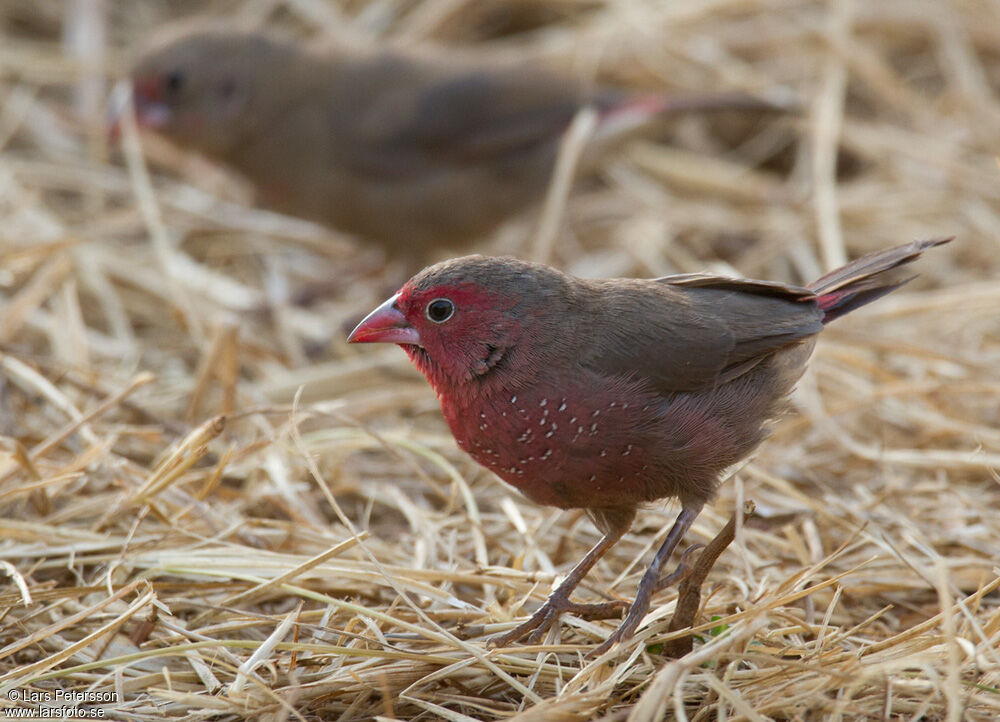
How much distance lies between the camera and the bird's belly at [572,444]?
2.73m

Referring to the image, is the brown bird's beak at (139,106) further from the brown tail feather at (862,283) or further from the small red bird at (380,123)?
the brown tail feather at (862,283)

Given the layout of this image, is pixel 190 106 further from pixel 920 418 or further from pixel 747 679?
pixel 747 679

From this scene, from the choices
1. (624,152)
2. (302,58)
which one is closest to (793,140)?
(624,152)

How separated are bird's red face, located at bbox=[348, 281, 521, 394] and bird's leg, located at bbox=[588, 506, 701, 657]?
0.60 m

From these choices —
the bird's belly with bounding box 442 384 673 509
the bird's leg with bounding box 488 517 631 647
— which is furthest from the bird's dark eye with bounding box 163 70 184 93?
the bird's leg with bounding box 488 517 631 647

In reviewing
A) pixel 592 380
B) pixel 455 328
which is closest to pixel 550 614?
pixel 592 380

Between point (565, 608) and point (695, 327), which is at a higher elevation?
point (695, 327)

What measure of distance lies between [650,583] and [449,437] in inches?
63.5

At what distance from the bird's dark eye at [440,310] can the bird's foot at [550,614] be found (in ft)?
2.50

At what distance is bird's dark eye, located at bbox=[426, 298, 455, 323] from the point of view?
288cm

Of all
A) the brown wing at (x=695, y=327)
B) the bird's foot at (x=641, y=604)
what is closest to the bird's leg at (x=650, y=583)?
the bird's foot at (x=641, y=604)

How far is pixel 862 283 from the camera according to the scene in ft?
10.5

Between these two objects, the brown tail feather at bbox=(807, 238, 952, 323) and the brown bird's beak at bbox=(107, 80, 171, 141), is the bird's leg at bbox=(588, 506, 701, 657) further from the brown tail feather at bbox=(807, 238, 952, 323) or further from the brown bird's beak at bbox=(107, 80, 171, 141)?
the brown bird's beak at bbox=(107, 80, 171, 141)

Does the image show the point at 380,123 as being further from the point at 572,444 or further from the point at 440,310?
the point at 572,444
